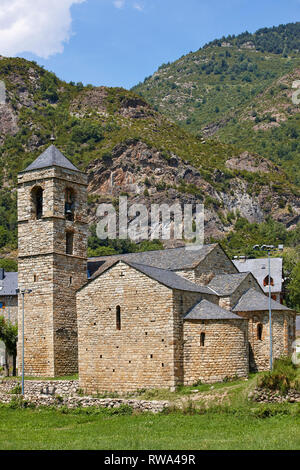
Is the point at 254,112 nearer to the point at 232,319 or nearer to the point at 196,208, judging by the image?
the point at 196,208

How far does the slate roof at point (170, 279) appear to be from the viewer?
120ft

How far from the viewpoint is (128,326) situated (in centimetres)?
3675

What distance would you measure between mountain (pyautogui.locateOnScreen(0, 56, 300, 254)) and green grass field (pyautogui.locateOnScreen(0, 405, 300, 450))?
245 ft

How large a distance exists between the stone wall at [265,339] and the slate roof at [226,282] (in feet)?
6.97

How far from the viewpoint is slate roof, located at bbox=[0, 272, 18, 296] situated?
6381cm

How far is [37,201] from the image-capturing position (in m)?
43.9

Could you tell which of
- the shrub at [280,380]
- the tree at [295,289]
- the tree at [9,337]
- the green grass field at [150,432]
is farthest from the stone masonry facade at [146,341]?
the tree at [295,289]

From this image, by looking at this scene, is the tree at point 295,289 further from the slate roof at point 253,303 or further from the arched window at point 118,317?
the arched window at point 118,317

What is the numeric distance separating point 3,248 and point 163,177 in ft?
114

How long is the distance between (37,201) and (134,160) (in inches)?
3332

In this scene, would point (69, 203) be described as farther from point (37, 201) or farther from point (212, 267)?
point (212, 267)

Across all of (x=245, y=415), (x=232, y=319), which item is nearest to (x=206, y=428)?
(x=245, y=415)

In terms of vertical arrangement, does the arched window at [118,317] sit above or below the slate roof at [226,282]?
below

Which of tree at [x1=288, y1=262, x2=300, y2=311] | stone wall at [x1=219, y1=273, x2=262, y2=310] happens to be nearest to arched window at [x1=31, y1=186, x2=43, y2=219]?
stone wall at [x1=219, y1=273, x2=262, y2=310]
